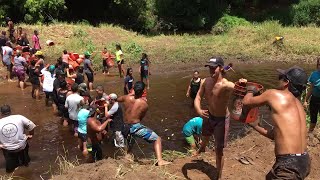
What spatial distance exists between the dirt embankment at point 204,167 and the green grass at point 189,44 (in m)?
12.9

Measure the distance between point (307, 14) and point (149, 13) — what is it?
543 inches

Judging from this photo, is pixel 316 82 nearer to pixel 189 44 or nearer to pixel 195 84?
pixel 195 84

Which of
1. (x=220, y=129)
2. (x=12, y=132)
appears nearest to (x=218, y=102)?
(x=220, y=129)

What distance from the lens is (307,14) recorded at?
33.6m

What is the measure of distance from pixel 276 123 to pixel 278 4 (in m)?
37.8

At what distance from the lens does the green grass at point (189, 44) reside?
21.7 meters

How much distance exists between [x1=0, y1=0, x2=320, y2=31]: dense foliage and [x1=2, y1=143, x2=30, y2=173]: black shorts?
1835 centimetres

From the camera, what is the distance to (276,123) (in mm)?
4656

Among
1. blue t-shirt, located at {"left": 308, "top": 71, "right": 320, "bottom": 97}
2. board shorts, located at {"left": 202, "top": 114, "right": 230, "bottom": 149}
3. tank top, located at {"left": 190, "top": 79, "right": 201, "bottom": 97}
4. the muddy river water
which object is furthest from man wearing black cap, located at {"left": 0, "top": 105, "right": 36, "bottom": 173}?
blue t-shirt, located at {"left": 308, "top": 71, "right": 320, "bottom": 97}

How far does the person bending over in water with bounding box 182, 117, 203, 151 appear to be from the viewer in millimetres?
9453

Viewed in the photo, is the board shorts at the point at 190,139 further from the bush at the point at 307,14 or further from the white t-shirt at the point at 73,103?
the bush at the point at 307,14

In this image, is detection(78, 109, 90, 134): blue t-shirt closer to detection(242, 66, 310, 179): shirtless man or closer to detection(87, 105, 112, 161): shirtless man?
detection(87, 105, 112, 161): shirtless man

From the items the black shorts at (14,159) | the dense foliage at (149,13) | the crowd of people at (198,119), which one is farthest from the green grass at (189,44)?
the black shorts at (14,159)

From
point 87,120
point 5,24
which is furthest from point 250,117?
point 5,24
